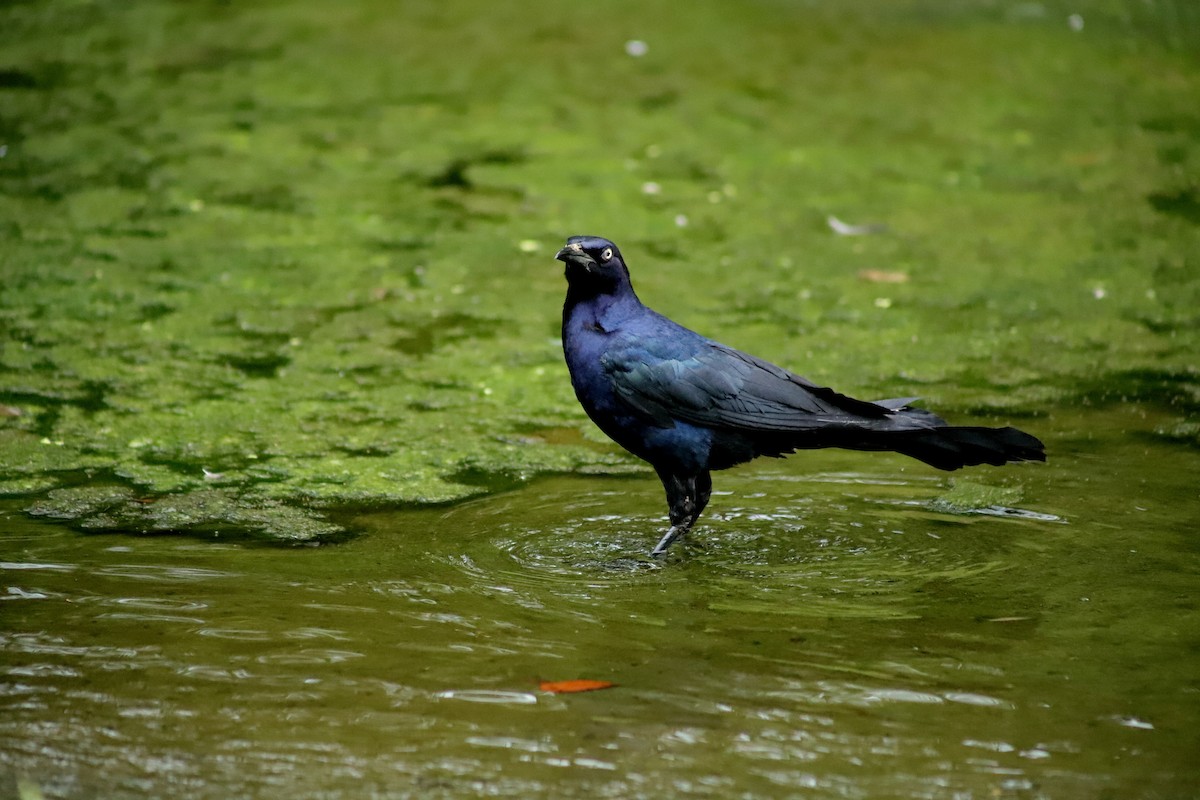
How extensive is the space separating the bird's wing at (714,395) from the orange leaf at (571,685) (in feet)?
4.00

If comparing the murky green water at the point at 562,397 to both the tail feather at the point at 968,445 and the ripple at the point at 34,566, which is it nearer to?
the ripple at the point at 34,566

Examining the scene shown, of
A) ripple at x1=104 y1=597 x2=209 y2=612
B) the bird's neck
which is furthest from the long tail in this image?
ripple at x1=104 y1=597 x2=209 y2=612

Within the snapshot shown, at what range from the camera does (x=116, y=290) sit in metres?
7.29

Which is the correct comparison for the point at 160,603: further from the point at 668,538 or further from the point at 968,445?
the point at 968,445

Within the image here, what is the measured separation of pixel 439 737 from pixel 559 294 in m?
4.12

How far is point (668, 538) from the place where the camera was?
4.85 m

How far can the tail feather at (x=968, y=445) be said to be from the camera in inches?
182

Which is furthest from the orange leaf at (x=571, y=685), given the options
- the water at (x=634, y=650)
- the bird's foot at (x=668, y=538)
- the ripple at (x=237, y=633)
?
the bird's foot at (x=668, y=538)

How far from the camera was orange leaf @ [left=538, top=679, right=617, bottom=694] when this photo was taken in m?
3.79

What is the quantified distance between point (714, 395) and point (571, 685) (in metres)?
1.40

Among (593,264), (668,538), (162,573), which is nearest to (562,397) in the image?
(593,264)

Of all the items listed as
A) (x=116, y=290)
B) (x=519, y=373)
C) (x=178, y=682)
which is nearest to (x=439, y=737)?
(x=178, y=682)

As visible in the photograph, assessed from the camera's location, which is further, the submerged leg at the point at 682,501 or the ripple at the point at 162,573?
the submerged leg at the point at 682,501

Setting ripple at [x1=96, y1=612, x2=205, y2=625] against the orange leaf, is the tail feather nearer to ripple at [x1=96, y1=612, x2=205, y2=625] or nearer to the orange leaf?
the orange leaf
